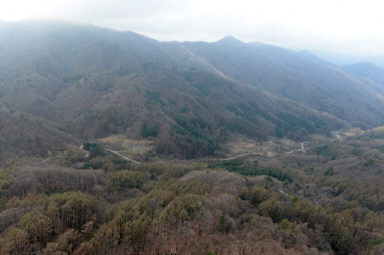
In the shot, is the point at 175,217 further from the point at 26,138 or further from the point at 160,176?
the point at 26,138

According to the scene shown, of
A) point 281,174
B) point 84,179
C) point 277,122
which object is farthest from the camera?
point 277,122

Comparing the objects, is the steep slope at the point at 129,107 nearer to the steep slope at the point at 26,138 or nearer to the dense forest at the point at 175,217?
the steep slope at the point at 26,138

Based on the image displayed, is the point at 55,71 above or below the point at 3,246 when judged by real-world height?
above

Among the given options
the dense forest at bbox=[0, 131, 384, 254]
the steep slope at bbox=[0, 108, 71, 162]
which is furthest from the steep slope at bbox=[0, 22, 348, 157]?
the dense forest at bbox=[0, 131, 384, 254]

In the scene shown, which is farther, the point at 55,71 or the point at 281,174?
the point at 55,71

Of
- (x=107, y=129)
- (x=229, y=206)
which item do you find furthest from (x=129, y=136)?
(x=229, y=206)

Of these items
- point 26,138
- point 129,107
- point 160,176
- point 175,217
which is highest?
point 129,107

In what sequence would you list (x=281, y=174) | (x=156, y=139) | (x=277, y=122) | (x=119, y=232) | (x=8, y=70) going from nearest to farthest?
1. (x=119, y=232)
2. (x=281, y=174)
3. (x=156, y=139)
4. (x=8, y=70)
5. (x=277, y=122)

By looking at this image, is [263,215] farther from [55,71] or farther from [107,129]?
[55,71]

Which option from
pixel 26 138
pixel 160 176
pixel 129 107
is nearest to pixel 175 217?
pixel 160 176

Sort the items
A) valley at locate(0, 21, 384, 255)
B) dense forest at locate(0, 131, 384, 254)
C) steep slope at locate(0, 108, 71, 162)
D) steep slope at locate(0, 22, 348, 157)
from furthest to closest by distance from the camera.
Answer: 1. steep slope at locate(0, 22, 348, 157)
2. steep slope at locate(0, 108, 71, 162)
3. valley at locate(0, 21, 384, 255)
4. dense forest at locate(0, 131, 384, 254)

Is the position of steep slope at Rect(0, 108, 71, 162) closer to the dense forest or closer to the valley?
the valley
